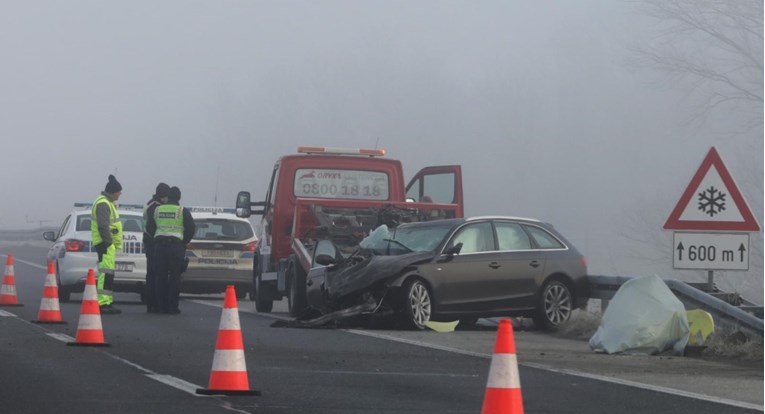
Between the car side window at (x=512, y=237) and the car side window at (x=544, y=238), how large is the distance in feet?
0.38

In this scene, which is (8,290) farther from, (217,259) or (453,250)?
(453,250)

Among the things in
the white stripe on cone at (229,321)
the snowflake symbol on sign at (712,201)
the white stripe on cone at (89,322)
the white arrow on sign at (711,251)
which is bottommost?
the white stripe on cone at (89,322)

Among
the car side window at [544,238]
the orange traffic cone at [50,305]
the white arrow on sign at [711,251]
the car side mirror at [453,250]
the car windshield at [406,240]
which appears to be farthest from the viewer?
the car side window at [544,238]

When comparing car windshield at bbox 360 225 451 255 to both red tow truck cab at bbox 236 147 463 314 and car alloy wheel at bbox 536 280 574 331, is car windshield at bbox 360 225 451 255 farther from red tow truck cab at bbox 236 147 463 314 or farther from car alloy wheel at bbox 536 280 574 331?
red tow truck cab at bbox 236 147 463 314

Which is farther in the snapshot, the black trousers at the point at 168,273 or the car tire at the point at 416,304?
the black trousers at the point at 168,273

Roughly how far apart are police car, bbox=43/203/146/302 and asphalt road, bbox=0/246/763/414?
592 cm

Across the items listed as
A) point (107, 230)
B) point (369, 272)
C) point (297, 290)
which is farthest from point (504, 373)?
point (107, 230)

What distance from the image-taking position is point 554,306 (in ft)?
64.7

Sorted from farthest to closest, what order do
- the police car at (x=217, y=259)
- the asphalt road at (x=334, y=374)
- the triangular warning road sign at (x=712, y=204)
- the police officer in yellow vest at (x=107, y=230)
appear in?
the police car at (x=217, y=259), the police officer in yellow vest at (x=107, y=230), the triangular warning road sign at (x=712, y=204), the asphalt road at (x=334, y=374)

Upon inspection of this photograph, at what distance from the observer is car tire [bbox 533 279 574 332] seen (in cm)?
1962

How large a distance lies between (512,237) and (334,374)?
7639 millimetres

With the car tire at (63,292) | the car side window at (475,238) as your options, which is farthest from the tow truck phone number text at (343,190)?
the car tire at (63,292)

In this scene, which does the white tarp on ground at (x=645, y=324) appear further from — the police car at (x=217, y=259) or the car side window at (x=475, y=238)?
the police car at (x=217, y=259)

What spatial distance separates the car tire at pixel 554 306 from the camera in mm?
19625
